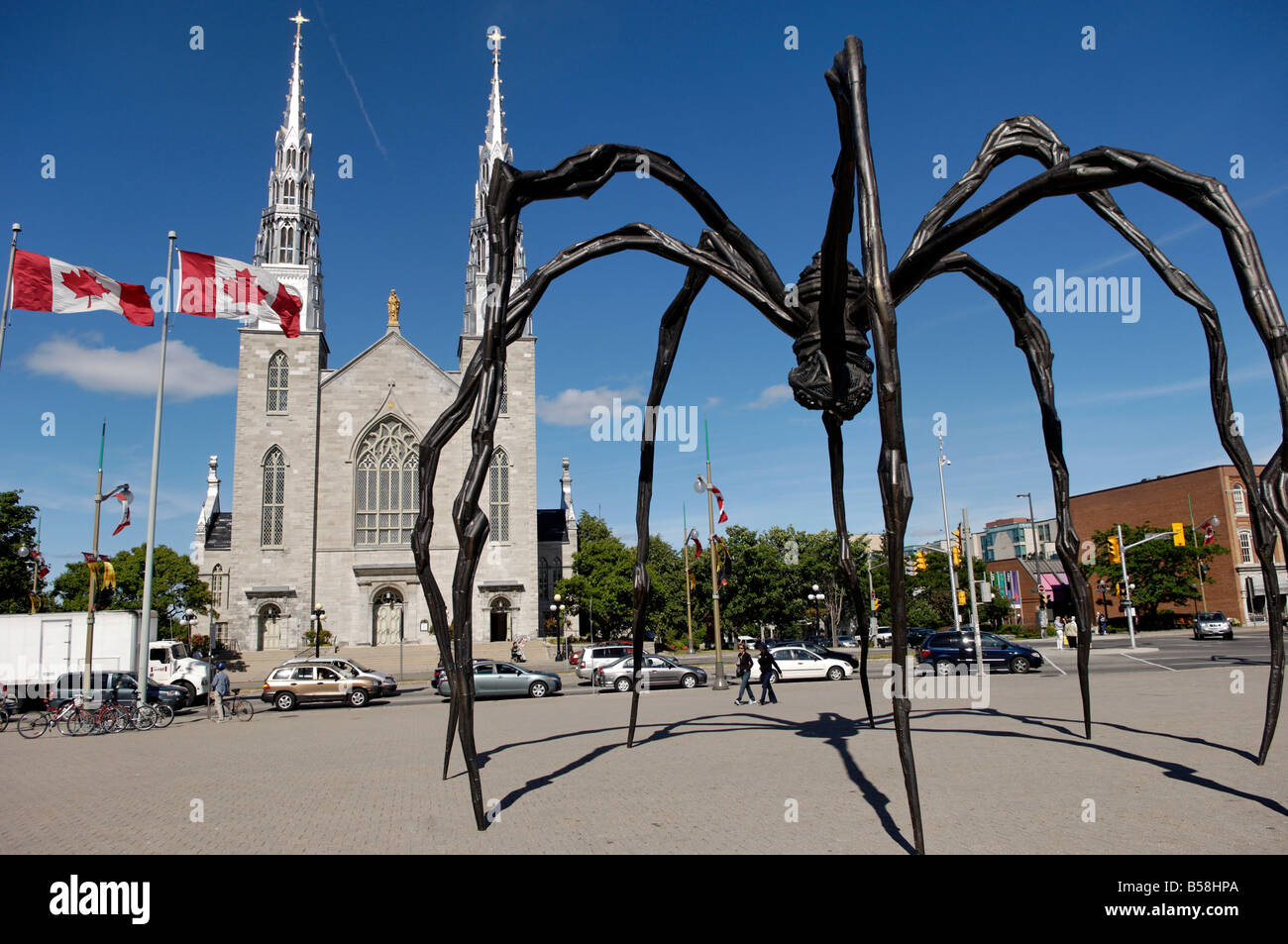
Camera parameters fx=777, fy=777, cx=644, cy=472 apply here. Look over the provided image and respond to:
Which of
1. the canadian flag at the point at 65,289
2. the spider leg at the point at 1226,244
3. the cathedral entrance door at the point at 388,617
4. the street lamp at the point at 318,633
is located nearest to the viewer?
the spider leg at the point at 1226,244

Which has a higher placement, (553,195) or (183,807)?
(553,195)

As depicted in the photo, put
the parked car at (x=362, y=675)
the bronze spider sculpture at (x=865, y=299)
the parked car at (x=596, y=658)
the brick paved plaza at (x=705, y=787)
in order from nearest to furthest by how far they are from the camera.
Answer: the bronze spider sculpture at (x=865, y=299), the brick paved plaza at (x=705, y=787), the parked car at (x=362, y=675), the parked car at (x=596, y=658)

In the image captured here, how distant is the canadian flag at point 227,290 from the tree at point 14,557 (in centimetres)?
3585

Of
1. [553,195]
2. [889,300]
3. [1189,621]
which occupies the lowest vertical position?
[1189,621]

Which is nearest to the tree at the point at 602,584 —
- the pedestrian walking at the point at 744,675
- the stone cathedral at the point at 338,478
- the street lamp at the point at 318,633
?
the stone cathedral at the point at 338,478

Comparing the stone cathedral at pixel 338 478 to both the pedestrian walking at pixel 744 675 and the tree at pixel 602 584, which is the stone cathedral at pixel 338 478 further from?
the pedestrian walking at pixel 744 675

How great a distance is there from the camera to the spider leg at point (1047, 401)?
894 cm

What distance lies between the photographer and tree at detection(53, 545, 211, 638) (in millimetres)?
54406

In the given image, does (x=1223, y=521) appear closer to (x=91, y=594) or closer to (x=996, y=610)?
(x=996, y=610)

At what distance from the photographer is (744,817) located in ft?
23.4
